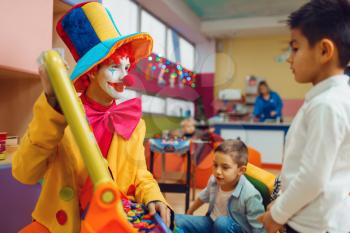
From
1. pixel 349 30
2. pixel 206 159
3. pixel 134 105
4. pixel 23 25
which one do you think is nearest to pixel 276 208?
pixel 349 30

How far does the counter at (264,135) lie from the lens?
5.63 meters

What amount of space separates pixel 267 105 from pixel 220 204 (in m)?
4.62

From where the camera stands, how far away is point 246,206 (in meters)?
1.40

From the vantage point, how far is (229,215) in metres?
1.44

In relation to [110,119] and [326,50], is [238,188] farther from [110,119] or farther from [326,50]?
[326,50]

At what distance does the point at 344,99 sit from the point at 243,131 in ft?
16.8

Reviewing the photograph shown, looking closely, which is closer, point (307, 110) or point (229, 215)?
point (307, 110)

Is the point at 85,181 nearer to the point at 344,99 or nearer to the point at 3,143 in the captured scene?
the point at 3,143

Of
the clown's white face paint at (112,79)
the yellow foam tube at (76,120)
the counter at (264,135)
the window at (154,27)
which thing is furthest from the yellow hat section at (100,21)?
the counter at (264,135)

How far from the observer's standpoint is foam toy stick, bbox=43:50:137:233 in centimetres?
64

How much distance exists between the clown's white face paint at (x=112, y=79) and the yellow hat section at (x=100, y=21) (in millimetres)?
118

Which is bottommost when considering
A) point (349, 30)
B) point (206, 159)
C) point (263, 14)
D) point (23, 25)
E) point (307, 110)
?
point (206, 159)

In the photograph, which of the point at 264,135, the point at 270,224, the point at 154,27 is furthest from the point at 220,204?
the point at 154,27

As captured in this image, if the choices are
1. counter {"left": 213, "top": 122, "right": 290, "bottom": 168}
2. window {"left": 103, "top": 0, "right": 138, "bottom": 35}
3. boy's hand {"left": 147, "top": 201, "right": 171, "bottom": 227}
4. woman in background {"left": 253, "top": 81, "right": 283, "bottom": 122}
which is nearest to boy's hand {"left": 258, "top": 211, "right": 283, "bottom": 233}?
boy's hand {"left": 147, "top": 201, "right": 171, "bottom": 227}
